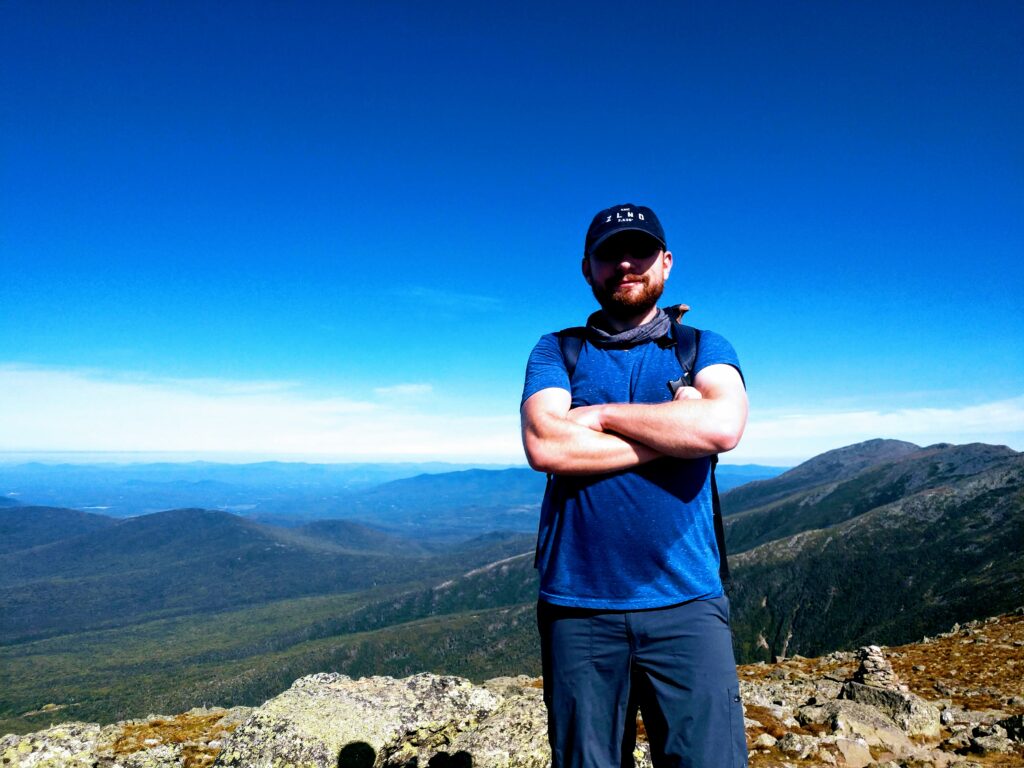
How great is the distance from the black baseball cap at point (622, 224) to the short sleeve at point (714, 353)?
1.03 meters

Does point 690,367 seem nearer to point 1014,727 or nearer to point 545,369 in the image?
point 545,369

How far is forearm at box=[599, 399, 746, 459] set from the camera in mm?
4582

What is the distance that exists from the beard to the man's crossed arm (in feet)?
3.02

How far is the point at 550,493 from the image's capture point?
5078 mm

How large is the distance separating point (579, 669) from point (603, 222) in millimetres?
4098

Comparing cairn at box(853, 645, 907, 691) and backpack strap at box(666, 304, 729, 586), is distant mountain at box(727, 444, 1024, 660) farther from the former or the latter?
backpack strap at box(666, 304, 729, 586)

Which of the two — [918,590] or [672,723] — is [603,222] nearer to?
[672,723]

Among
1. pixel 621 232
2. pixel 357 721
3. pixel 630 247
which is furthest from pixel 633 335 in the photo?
pixel 357 721

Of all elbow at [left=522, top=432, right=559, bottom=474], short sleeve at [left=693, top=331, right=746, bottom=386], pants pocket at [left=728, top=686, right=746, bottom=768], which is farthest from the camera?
short sleeve at [left=693, top=331, right=746, bottom=386]

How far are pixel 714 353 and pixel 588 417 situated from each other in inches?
56.4

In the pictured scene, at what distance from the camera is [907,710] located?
13.3 metres

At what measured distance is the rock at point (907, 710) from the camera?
1295 cm

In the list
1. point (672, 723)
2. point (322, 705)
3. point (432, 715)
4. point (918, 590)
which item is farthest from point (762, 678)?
point (918, 590)

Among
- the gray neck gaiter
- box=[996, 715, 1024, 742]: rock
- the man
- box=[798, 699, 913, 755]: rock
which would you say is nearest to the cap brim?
the gray neck gaiter
